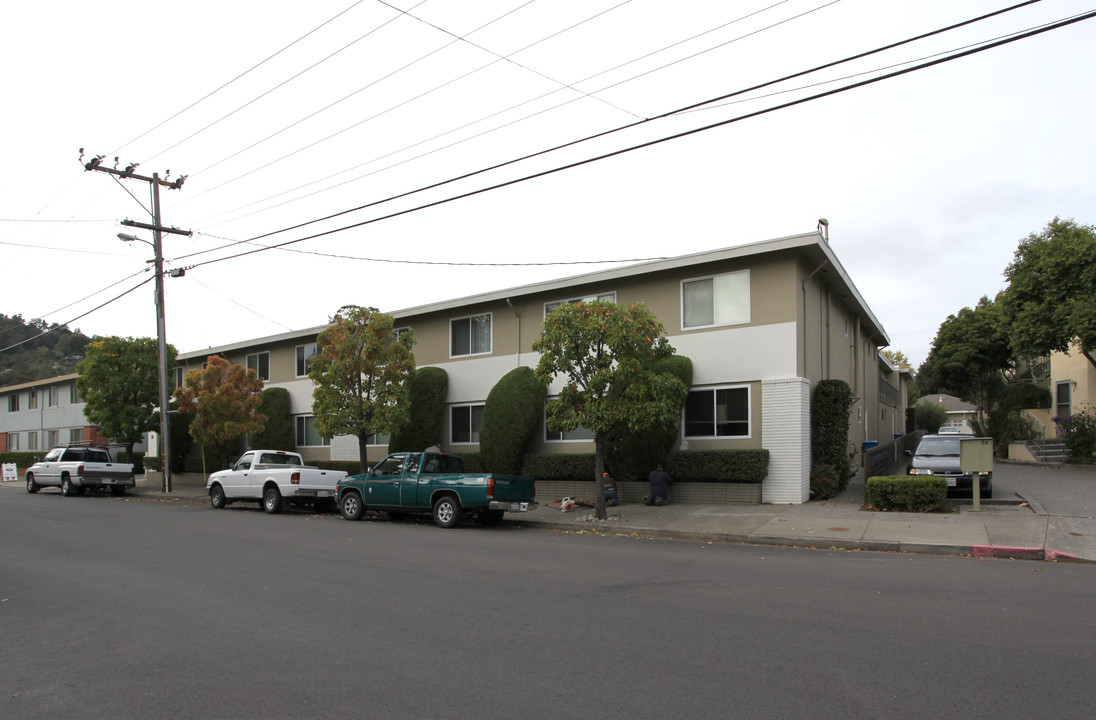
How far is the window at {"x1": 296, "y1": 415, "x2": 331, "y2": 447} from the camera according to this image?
1149 inches

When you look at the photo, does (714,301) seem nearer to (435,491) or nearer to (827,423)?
(827,423)

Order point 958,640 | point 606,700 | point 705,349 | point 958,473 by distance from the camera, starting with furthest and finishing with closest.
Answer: point 705,349 < point 958,473 < point 958,640 < point 606,700

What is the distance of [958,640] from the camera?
616 cm

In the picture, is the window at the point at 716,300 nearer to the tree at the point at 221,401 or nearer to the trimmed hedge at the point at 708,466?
the trimmed hedge at the point at 708,466

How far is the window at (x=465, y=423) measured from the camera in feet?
77.4

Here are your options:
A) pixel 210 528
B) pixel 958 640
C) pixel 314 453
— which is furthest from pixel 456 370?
pixel 958 640

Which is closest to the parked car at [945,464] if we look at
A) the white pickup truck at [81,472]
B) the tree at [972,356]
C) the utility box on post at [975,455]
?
the utility box on post at [975,455]

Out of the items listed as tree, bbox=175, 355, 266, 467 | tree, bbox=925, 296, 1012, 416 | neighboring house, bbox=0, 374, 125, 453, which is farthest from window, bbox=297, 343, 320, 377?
tree, bbox=925, 296, 1012, 416

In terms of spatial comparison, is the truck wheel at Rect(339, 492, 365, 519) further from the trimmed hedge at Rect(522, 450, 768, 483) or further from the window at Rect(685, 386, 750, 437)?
the window at Rect(685, 386, 750, 437)

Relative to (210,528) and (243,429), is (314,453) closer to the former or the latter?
(243,429)

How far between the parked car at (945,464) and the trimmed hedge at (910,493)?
191 centimetres

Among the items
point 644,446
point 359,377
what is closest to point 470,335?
point 359,377

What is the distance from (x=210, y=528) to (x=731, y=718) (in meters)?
13.2

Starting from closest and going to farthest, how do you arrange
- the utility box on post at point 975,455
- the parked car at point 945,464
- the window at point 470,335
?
the utility box on post at point 975,455 < the parked car at point 945,464 < the window at point 470,335
